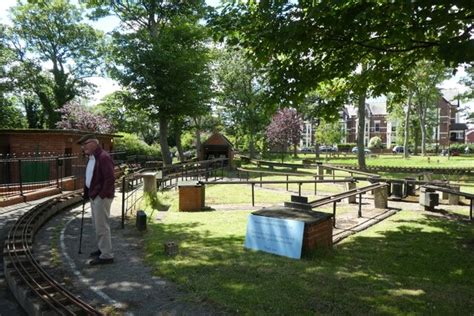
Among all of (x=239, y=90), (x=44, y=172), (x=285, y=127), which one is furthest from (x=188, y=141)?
(x=44, y=172)

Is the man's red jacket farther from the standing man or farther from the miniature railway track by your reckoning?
the miniature railway track

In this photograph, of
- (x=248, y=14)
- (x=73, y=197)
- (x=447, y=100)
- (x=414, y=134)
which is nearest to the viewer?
(x=248, y=14)

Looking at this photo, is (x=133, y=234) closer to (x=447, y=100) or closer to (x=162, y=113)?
(x=162, y=113)

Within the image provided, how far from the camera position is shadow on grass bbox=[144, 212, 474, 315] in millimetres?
4824

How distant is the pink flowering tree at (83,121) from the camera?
36.2 metres

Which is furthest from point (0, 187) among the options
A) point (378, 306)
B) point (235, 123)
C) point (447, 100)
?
point (447, 100)

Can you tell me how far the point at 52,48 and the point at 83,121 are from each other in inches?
542

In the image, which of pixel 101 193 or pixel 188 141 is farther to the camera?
pixel 188 141

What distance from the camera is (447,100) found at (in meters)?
80.2

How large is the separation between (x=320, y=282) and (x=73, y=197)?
9.76 metres

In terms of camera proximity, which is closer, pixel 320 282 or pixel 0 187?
pixel 320 282

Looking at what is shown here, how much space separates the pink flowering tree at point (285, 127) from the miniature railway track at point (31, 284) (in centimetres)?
4317

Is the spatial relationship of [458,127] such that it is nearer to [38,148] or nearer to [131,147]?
[131,147]

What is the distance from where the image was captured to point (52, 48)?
4481 centimetres
